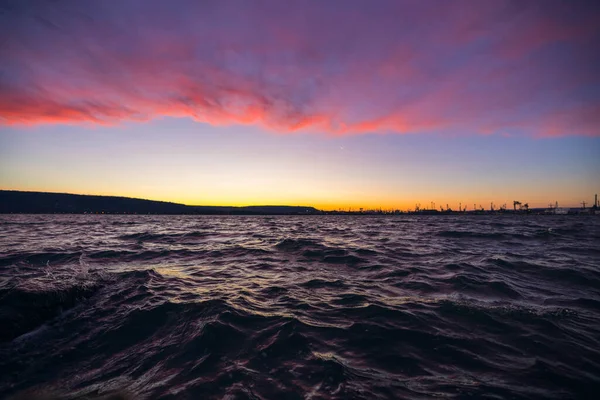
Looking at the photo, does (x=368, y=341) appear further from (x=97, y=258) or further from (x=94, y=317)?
(x=97, y=258)

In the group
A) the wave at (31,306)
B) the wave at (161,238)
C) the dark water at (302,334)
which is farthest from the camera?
the wave at (161,238)

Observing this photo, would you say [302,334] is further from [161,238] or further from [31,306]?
[161,238]

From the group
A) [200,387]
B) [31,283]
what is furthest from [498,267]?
[31,283]

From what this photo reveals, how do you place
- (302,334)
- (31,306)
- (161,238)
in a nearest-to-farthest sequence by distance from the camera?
(302,334) → (31,306) → (161,238)

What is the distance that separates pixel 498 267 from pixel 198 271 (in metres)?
14.9

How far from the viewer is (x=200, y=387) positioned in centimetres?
436

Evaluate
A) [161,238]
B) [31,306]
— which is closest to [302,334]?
[31,306]

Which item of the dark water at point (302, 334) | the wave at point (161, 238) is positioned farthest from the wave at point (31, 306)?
the wave at point (161, 238)

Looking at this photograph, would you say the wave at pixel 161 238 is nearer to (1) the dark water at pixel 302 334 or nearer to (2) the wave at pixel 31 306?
(1) the dark water at pixel 302 334

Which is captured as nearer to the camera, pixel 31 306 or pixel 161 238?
pixel 31 306

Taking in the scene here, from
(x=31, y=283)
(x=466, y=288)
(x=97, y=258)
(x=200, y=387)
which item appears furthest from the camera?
(x=97, y=258)

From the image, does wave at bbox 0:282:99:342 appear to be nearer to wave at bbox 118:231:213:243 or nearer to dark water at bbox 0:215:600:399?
dark water at bbox 0:215:600:399

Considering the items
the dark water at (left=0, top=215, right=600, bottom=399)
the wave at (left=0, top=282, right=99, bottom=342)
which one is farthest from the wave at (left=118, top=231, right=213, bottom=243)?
the wave at (left=0, top=282, right=99, bottom=342)

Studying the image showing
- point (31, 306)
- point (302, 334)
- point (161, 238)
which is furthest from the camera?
point (161, 238)
